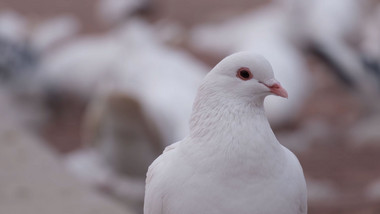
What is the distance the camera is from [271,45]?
754 centimetres

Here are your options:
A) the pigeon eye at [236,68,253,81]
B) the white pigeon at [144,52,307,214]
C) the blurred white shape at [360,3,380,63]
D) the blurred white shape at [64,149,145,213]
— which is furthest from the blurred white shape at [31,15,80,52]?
the pigeon eye at [236,68,253,81]

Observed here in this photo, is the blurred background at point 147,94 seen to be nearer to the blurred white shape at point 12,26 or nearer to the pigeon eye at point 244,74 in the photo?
the blurred white shape at point 12,26

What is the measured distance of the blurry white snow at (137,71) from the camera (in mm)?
5980

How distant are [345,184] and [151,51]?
8.10 ft

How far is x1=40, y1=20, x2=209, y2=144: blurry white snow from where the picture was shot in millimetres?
→ 5980

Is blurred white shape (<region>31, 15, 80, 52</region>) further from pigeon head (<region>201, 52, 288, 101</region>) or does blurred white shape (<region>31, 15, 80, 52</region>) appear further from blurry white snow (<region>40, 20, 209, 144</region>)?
pigeon head (<region>201, 52, 288, 101</region>)

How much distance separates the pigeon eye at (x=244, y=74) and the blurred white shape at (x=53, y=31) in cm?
686

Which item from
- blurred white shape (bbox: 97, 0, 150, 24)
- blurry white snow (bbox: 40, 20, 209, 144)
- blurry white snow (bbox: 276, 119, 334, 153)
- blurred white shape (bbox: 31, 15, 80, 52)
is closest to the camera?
blurry white snow (bbox: 40, 20, 209, 144)

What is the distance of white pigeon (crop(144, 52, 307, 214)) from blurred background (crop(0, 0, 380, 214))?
1931mm

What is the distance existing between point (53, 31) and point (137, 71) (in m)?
2.89

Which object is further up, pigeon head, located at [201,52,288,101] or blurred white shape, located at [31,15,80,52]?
blurred white shape, located at [31,15,80,52]

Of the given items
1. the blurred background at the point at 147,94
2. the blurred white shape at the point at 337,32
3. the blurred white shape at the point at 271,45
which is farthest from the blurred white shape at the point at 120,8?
the blurred white shape at the point at 337,32

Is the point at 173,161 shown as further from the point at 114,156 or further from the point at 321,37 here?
the point at 321,37

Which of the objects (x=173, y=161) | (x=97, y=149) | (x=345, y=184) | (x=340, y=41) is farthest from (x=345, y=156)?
(x=173, y=161)
